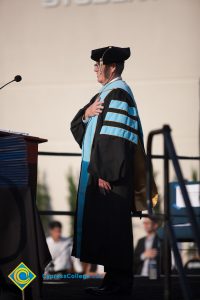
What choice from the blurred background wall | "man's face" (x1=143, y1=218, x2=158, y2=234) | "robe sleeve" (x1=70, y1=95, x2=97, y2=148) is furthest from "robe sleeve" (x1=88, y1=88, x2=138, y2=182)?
the blurred background wall

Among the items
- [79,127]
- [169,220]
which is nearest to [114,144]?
[79,127]

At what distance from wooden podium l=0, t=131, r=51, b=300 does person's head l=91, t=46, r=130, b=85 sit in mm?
1172

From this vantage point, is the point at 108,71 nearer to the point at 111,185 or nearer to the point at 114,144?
the point at 114,144

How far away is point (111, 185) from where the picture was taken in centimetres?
439

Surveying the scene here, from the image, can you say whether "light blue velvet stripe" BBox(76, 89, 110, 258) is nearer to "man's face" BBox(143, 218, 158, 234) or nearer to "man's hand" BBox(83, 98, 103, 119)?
"man's hand" BBox(83, 98, 103, 119)

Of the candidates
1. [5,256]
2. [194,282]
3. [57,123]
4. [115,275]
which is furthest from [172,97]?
[5,256]

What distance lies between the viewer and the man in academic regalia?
14.3 feet

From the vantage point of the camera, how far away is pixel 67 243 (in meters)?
9.87

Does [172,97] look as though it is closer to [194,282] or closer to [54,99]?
[54,99]

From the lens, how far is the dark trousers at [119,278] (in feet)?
14.2

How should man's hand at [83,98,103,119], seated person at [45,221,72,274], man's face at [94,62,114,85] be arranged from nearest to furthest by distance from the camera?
1. man's hand at [83,98,103,119]
2. man's face at [94,62,114,85]
3. seated person at [45,221,72,274]

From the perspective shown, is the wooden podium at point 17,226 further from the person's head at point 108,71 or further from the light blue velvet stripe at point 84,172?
the person's head at point 108,71

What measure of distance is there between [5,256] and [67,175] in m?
8.72

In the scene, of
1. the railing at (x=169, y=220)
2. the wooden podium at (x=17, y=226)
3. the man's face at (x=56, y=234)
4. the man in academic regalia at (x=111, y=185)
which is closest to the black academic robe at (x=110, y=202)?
the man in academic regalia at (x=111, y=185)
